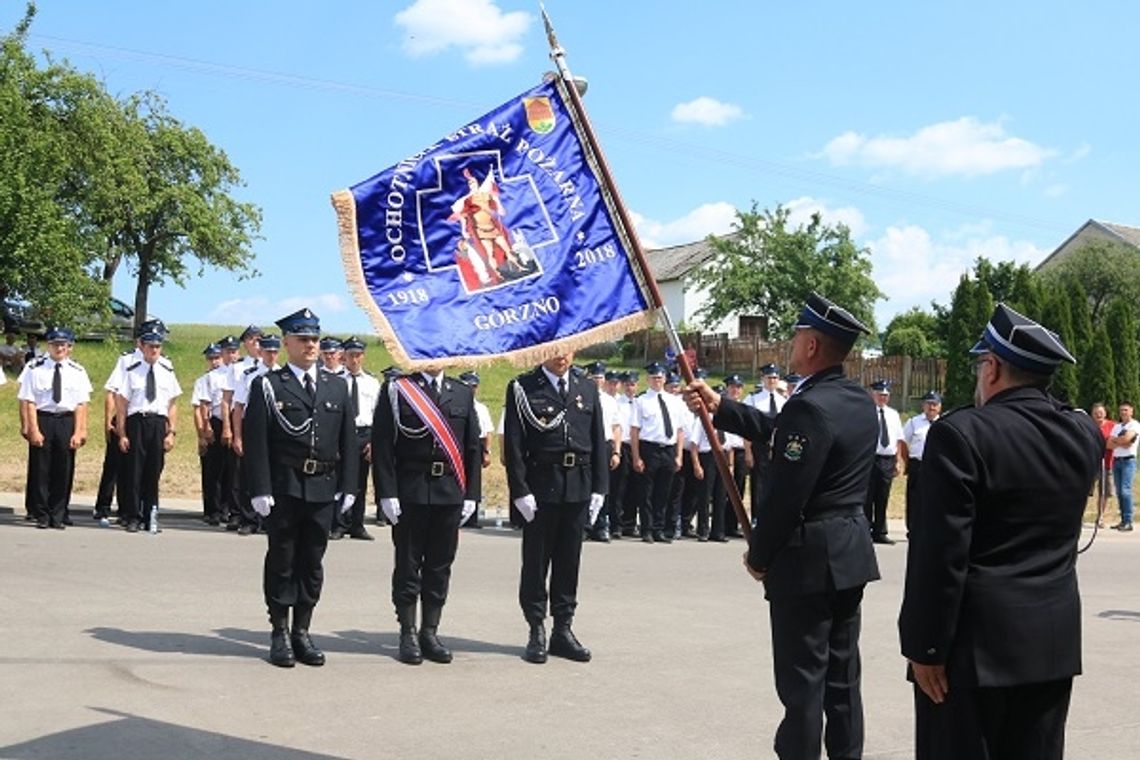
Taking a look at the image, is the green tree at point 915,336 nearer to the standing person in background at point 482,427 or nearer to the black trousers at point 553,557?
the standing person in background at point 482,427

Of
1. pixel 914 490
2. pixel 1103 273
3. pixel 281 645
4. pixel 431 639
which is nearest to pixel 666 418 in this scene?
pixel 431 639

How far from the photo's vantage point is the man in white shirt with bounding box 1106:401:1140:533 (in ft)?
64.6

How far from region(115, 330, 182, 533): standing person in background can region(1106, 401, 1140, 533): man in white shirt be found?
13552 millimetres

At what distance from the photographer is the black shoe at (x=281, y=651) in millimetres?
7781

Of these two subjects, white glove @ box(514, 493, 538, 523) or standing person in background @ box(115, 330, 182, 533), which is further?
standing person in background @ box(115, 330, 182, 533)

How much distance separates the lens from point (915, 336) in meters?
48.1

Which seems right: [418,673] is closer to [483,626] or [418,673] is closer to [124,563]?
[483,626]

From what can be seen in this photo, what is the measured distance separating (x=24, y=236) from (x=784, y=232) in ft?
98.8

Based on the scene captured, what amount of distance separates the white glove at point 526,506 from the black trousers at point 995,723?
4337 mm

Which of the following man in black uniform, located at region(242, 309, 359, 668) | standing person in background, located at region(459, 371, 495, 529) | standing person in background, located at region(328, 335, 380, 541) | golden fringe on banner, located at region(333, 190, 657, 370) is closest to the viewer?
golden fringe on banner, located at region(333, 190, 657, 370)

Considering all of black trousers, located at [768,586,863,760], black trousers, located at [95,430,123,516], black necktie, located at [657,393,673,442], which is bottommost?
black trousers, located at [768,586,863,760]

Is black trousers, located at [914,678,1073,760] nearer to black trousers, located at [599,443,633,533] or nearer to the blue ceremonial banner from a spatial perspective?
the blue ceremonial banner

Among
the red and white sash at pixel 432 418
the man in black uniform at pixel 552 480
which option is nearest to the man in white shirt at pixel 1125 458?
the man in black uniform at pixel 552 480

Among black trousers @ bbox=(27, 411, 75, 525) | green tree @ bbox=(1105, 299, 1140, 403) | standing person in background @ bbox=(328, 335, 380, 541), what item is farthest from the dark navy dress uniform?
green tree @ bbox=(1105, 299, 1140, 403)
